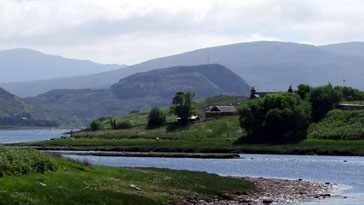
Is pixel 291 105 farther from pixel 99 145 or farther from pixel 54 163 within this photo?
pixel 54 163

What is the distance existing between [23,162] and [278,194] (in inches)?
1011

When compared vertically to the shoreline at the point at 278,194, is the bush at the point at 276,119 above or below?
above

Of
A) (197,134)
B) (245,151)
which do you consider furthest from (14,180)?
(197,134)

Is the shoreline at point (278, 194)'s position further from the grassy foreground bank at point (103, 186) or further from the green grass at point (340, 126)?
the green grass at point (340, 126)

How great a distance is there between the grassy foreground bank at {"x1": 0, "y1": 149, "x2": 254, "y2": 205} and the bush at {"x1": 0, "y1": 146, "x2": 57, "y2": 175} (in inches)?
9.1

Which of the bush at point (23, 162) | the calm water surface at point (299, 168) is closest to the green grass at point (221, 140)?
the calm water surface at point (299, 168)

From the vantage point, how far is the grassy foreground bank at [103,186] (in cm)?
4678

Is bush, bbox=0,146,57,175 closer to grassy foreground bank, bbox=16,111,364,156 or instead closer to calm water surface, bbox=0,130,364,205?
calm water surface, bbox=0,130,364,205

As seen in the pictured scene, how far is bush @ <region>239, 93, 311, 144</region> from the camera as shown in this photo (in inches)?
6147

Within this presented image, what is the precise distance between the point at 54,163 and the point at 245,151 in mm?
91548

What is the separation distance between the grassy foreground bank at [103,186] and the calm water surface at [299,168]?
908 centimetres

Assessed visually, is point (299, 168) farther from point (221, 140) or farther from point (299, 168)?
point (221, 140)

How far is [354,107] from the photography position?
609 ft

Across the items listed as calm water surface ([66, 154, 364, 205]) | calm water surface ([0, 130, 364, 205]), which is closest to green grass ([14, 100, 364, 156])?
calm water surface ([0, 130, 364, 205])
